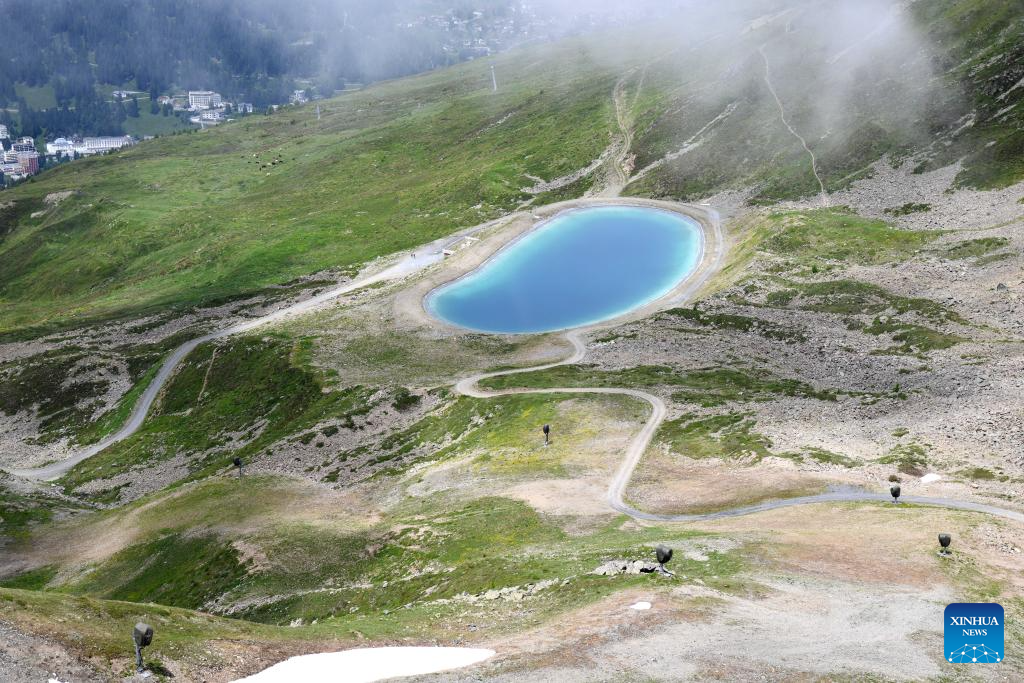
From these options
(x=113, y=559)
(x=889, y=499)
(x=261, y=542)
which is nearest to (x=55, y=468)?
(x=113, y=559)

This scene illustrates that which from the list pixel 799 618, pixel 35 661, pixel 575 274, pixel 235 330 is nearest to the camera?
pixel 35 661

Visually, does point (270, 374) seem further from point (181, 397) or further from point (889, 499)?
point (889, 499)

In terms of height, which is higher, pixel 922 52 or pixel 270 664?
pixel 922 52

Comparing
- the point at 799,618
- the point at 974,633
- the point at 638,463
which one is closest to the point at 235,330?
the point at 638,463

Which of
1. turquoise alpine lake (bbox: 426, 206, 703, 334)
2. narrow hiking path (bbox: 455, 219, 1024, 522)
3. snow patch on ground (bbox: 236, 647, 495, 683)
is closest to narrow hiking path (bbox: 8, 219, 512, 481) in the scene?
turquoise alpine lake (bbox: 426, 206, 703, 334)

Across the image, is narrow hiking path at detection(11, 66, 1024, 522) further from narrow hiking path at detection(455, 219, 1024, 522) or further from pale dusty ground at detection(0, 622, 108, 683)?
pale dusty ground at detection(0, 622, 108, 683)

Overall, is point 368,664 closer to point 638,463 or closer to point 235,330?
point 638,463
